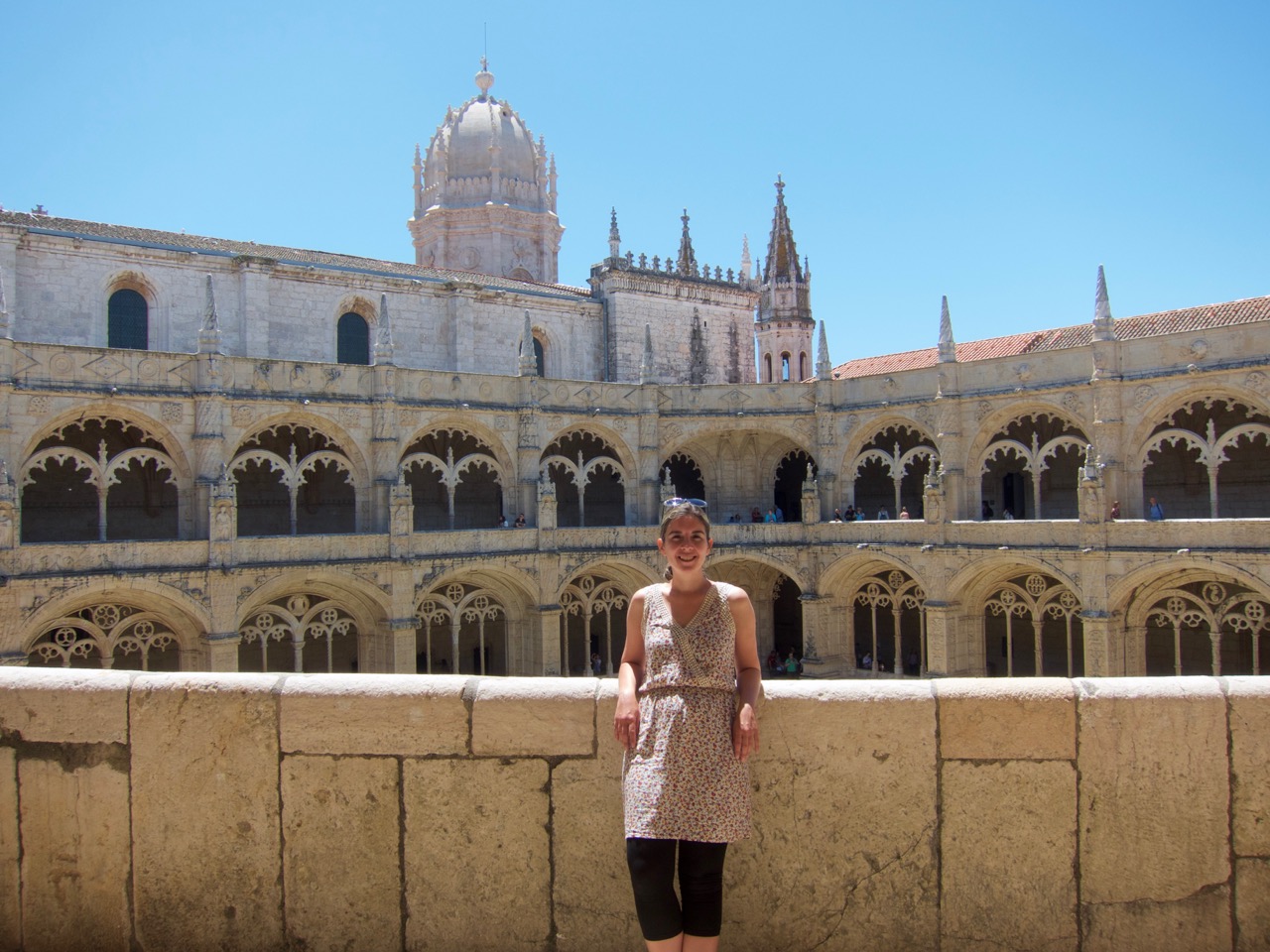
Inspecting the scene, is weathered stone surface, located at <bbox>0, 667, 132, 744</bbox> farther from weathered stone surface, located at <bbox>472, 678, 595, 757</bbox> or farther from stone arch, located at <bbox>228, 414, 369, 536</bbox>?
stone arch, located at <bbox>228, 414, 369, 536</bbox>

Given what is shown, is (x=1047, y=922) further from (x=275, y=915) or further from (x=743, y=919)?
(x=275, y=915)

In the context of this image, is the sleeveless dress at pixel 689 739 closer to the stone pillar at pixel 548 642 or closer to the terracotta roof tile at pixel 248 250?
the stone pillar at pixel 548 642

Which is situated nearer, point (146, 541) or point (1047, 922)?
point (1047, 922)

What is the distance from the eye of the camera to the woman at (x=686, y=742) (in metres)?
3.96

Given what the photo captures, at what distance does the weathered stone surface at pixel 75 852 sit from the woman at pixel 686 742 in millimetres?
2260

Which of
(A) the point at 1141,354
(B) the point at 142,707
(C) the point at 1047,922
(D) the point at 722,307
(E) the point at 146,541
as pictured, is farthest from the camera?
(D) the point at 722,307

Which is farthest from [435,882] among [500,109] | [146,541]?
[500,109]

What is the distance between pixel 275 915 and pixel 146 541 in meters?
19.9

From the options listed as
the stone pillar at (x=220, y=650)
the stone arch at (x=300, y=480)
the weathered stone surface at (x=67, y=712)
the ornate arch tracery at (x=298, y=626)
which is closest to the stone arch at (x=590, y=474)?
the stone arch at (x=300, y=480)

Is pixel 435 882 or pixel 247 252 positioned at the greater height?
pixel 247 252

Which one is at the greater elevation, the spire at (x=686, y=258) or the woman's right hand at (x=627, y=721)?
the spire at (x=686, y=258)

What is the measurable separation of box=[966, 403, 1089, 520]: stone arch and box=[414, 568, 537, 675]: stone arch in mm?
12196

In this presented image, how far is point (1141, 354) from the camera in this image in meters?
25.1

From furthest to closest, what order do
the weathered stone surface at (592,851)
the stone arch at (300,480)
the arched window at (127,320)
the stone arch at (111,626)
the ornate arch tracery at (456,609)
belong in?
1. the arched window at (127,320)
2. the ornate arch tracery at (456,609)
3. the stone arch at (300,480)
4. the stone arch at (111,626)
5. the weathered stone surface at (592,851)
